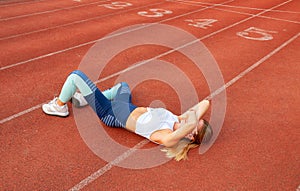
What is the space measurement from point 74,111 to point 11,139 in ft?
3.44

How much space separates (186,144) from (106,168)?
1.06 meters

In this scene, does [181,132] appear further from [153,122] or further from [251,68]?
[251,68]

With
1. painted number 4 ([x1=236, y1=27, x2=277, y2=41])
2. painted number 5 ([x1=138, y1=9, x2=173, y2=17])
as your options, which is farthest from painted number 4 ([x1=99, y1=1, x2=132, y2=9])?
painted number 4 ([x1=236, y1=27, x2=277, y2=41])

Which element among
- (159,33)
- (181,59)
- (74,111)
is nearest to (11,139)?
(74,111)

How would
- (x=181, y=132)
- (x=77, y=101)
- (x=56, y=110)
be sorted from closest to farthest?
(x=181, y=132)
(x=56, y=110)
(x=77, y=101)

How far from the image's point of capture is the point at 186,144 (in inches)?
169

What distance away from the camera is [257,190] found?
377cm

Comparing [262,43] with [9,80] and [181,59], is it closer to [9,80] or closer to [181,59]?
[181,59]

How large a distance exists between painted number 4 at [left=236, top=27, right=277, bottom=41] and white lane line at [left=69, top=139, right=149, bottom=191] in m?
5.91

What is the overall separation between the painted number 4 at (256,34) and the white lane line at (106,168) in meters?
5.91

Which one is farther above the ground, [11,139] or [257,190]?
[11,139]

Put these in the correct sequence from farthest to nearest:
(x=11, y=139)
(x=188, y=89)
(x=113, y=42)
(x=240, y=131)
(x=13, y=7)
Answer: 1. (x=13, y=7)
2. (x=113, y=42)
3. (x=188, y=89)
4. (x=240, y=131)
5. (x=11, y=139)

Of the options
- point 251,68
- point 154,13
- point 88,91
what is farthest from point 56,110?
point 154,13

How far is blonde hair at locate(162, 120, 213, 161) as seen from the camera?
4160 mm
